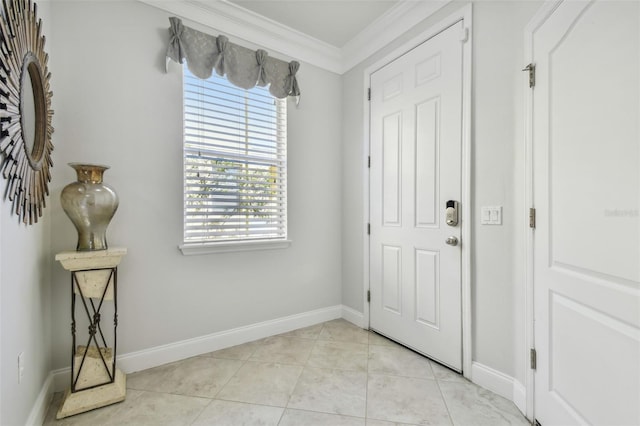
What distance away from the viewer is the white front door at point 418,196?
190cm

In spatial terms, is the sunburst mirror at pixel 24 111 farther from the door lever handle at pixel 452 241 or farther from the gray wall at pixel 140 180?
the door lever handle at pixel 452 241

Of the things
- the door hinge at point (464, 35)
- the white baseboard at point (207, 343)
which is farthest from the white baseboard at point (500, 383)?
the door hinge at point (464, 35)

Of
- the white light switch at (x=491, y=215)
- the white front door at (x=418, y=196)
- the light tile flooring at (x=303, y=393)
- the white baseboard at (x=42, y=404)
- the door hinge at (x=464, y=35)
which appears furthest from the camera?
the white front door at (x=418, y=196)

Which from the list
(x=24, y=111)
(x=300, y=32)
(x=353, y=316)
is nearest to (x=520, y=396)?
(x=353, y=316)

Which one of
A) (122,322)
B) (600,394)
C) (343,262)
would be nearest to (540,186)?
(600,394)

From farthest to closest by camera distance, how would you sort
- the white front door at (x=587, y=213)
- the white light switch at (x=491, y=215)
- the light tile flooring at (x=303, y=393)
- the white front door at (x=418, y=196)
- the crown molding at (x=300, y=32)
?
the crown molding at (x=300, y=32) → the white front door at (x=418, y=196) → the white light switch at (x=491, y=215) → the light tile flooring at (x=303, y=393) → the white front door at (x=587, y=213)

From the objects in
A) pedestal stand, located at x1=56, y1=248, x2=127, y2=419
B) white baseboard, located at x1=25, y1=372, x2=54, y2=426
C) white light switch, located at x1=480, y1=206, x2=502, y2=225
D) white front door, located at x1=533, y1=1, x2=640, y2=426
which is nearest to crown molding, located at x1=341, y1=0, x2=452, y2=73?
white front door, located at x1=533, y1=1, x2=640, y2=426

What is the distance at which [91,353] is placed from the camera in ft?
5.48

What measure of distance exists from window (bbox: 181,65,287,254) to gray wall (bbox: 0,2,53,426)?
2.55 ft

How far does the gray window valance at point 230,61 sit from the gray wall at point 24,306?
694 millimetres

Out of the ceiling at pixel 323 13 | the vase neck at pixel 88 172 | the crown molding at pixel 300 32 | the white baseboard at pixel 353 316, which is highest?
the ceiling at pixel 323 13

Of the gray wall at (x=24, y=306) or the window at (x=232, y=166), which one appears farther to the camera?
the window at (x=232, y=166)

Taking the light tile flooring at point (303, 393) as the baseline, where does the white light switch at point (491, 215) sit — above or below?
above

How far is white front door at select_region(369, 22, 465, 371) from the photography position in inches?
74.9
